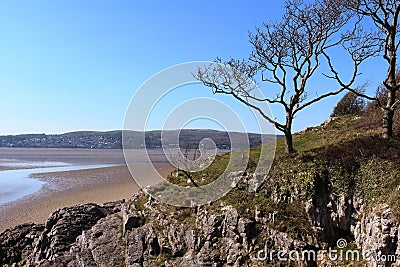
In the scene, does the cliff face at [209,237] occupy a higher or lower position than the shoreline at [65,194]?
higher

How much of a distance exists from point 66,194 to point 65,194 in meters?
0.12

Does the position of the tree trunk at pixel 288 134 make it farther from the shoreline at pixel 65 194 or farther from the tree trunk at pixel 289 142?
the shoreline at pixel 65 194

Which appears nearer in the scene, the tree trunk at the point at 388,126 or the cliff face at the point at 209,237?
the cliff face at the point at 209,237

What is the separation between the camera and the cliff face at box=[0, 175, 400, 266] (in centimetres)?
Answer: 1318

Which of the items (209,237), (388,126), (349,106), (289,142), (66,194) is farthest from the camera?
(66,194)

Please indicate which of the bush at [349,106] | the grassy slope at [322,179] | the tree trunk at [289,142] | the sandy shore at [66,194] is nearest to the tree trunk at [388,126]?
the grassy slope at [322,179]

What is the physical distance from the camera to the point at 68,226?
771 inches

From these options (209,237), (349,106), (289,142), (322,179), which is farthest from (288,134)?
(349,106)

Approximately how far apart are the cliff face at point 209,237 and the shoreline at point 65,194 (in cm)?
1317

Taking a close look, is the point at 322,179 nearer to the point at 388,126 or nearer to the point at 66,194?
the point at 388,126

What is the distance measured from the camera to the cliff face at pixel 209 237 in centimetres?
1318

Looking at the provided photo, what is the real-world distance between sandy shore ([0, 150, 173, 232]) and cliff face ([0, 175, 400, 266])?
13369 mm

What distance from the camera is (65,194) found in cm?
4131

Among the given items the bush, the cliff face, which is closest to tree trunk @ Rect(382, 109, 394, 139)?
the cliff face
